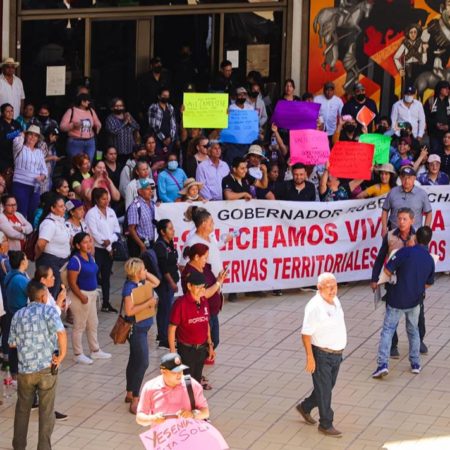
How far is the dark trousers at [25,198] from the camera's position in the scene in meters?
18.8

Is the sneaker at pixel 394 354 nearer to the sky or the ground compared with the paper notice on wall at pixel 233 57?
nearer to the ground

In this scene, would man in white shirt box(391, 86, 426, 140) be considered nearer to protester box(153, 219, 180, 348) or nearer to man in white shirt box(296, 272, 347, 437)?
protester box(153, 219, 180, 348)

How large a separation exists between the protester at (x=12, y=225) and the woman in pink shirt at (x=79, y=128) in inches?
145

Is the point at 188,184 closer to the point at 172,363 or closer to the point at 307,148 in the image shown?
the point at 307,148

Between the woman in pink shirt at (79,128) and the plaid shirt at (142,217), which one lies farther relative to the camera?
the woman in pink shirt at (79,128)

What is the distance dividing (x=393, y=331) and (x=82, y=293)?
3.33 metres

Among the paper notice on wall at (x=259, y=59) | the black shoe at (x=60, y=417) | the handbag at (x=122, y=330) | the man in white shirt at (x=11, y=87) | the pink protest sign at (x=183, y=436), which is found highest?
the paper notice on wall at (x=259, y=59)

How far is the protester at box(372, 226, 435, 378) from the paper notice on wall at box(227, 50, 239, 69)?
357 inches

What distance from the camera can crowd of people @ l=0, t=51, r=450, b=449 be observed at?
40.5ft

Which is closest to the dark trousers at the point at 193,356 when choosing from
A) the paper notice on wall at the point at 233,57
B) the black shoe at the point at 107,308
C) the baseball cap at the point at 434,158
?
the black shoe at the point at 107,308

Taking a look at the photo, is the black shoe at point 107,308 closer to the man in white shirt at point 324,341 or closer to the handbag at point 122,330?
the handbag at point 122,330

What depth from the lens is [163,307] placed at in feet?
49.1

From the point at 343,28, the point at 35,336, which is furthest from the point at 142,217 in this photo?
the point at 343,28

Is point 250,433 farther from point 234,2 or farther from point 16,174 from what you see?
point 234,2
